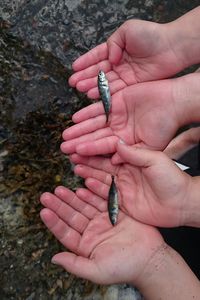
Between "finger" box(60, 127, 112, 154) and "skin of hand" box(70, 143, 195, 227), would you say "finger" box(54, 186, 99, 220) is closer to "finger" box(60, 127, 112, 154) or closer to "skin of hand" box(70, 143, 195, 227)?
"skin of hand" box(70, 143, 195, 227)

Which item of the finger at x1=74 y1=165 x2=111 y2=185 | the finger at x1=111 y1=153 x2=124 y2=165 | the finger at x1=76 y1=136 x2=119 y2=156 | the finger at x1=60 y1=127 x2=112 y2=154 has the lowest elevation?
the finger at x1=74 y1=165 x2=111 y2=185

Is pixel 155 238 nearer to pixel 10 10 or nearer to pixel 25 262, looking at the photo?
pixel 25 262

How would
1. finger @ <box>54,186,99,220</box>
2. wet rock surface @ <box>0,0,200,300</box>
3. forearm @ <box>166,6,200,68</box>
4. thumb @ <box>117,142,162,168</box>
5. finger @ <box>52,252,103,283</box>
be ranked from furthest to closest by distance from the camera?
1. forearm @ <box>166,6,200,68</box>
2. wet rock surface @ <box>0,0,200,300</box>
3. finger @ <box>54,186,99,220</box>
4. thumb @ <box>117,142,162,168</box>
5. finger @ <box>52,252,103,283</box>

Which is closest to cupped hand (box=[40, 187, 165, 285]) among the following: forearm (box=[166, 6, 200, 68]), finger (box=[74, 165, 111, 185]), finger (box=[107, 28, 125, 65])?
finger (box=[74, 165, 111, 185])

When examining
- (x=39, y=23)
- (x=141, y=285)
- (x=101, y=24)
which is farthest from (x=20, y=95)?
(x=141, y=285)

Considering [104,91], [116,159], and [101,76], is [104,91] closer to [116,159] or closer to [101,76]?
[101,76]

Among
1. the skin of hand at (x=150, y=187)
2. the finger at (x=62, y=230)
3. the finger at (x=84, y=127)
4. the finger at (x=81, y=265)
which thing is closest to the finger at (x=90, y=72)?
the finger at (x=84, y=127)
